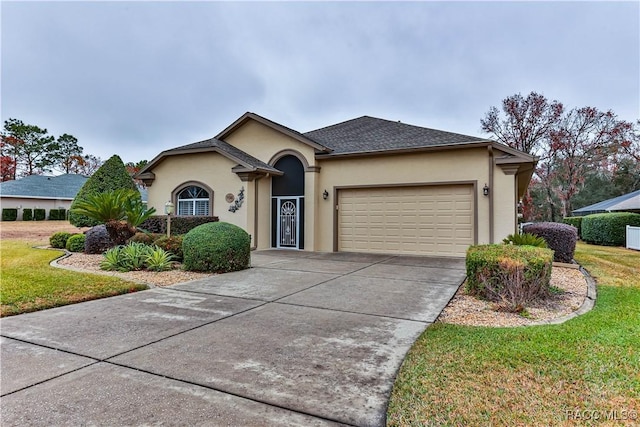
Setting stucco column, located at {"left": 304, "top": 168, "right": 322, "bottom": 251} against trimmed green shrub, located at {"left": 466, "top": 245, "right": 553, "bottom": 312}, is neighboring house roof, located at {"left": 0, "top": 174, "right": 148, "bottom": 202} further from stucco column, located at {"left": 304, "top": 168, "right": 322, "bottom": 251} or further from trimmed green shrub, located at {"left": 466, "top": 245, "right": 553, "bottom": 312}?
trimmed green shrub, located at {"left": 466, "top": 245, "right": 553, "bottom": 312}

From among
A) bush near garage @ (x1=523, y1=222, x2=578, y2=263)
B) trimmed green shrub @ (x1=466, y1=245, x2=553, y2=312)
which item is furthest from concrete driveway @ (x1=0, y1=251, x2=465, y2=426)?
bush near garage @ (x1=523, y1=222, x2=578, y2=263)

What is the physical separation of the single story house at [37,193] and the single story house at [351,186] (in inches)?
862

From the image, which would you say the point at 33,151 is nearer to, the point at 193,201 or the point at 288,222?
the point at 193,201

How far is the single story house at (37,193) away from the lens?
1139 inches

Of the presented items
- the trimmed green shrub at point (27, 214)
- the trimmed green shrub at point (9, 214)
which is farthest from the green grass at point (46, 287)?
the trimmed green shrub at point (27, 214)

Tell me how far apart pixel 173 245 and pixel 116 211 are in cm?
195

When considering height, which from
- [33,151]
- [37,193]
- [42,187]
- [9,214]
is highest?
[33,151]

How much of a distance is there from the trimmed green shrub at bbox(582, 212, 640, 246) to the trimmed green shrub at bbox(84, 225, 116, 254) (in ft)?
71.9

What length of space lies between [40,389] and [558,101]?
94.7 feet

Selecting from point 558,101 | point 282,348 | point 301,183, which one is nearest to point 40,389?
point 282,348

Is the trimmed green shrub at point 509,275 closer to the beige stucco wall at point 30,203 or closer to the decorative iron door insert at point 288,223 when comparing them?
the decorative iron door insert at point 288,223

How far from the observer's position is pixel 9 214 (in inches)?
1104

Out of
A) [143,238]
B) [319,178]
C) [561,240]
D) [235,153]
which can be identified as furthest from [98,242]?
[561,240]

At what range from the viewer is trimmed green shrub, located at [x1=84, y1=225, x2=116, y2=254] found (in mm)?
11289
